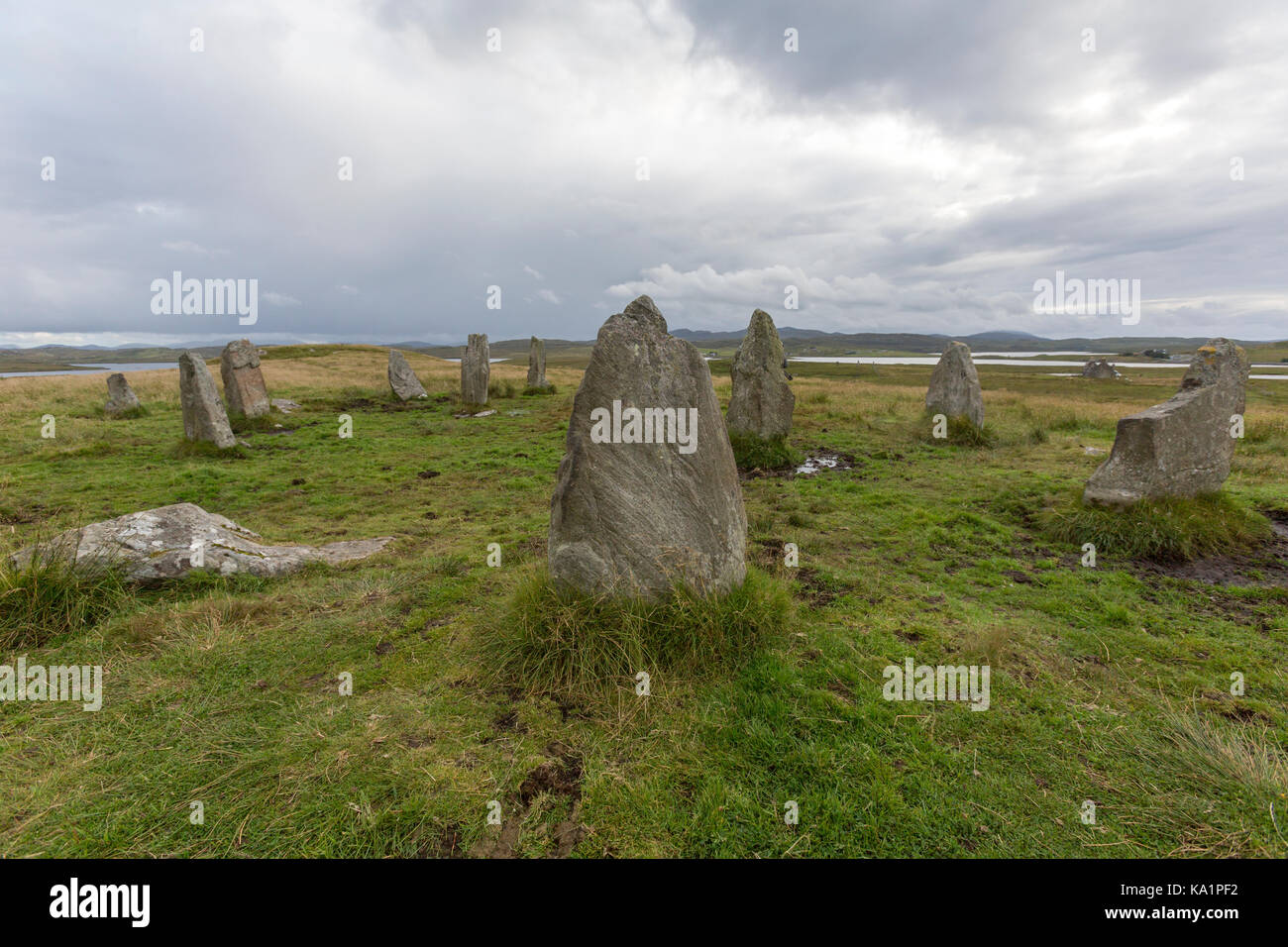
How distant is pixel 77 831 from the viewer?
308 centimetres

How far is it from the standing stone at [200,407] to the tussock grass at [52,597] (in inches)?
376

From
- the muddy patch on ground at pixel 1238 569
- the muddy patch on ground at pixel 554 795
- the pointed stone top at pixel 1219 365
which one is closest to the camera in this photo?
the muddy patch on ground at pixel 554 795

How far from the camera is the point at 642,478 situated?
16.8 feet

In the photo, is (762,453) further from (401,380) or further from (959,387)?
(401,380)

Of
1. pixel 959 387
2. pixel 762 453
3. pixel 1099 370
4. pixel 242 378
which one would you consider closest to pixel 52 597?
pixel 762 453

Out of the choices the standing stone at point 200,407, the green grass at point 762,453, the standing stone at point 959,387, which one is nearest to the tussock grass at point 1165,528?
the green grass at point 762,453

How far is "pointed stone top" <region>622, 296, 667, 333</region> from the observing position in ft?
17.7

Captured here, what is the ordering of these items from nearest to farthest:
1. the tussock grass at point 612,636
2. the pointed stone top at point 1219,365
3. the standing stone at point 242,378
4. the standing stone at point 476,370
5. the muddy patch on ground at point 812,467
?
the tussock grass at point 612,636 → the pointed stone top at point 1219,365 → the muddy patch on ground at point 812,467 → the standing stone at point 242,378 → the standing stone at point 476,370

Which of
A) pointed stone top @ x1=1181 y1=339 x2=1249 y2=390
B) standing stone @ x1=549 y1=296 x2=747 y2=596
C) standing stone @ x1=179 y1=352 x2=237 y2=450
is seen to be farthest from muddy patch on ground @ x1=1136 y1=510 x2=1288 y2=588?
standing stone @ x1=179 y1=352 x2=237 y2=450

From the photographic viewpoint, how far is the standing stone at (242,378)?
1827cm

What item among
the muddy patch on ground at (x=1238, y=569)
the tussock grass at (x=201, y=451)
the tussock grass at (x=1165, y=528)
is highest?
the tussock grass at (x=201, y=451)

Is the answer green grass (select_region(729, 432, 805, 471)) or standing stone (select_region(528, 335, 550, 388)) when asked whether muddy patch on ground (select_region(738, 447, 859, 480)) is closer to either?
green grass (select_region(729, 432, 805, 471))

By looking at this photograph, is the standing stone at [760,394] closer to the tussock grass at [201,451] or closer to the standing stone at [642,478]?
the standing stone at [642,478]

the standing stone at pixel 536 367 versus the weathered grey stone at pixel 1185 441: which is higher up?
the standing stone at pixel 536 367
